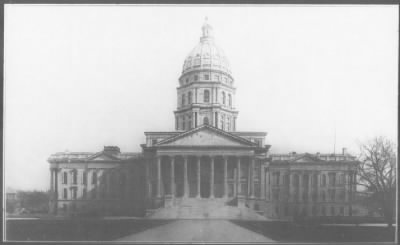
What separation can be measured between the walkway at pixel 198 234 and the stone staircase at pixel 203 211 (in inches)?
131

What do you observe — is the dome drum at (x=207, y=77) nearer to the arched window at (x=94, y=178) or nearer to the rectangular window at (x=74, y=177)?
the arched window at (x=94, y=178)

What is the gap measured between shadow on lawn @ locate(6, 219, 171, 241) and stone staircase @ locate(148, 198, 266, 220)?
1.99m

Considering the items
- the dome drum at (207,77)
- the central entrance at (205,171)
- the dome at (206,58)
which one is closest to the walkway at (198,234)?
the central entrance at (205,171)

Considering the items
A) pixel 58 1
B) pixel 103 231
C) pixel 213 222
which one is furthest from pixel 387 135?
pixel 58 1

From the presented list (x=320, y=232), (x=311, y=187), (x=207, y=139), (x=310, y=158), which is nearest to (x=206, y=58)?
(x=207, y=139)

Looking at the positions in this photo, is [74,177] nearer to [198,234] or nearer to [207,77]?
[198,234]

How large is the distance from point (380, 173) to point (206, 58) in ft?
64.2

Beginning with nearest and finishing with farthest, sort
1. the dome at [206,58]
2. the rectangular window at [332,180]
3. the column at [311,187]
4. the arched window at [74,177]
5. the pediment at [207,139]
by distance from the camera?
the dome at [206,58]
the rectangular window at [332,180]
the column at [311,187]
the arched window at [74,177]
the pediment at [207,139]

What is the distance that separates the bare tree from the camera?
30328mm

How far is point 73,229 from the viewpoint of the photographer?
99.0 ft

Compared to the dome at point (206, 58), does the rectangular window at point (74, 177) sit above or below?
below

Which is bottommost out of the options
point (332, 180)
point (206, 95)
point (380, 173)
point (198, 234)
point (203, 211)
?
point (198, 234)

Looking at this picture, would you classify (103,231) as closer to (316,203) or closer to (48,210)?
(48,210)

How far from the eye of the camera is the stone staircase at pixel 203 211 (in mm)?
34344
